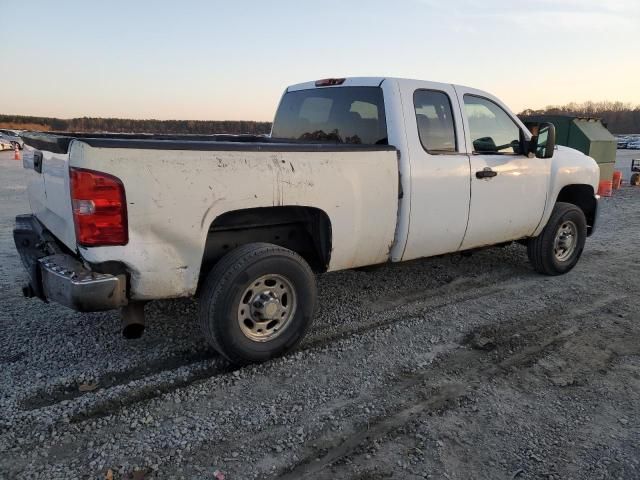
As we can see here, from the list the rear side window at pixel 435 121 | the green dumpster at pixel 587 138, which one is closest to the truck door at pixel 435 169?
the rear side window at pixel 435 121

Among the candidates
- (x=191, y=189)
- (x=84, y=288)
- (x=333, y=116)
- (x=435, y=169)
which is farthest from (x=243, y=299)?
(x=333, y=116)

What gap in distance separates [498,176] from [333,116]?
1.68 metres

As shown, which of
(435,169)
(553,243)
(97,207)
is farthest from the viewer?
(553,243)

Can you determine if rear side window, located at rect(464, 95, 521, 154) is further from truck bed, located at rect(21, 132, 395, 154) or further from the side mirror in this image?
truck bed, located at rect(21, 132, 395, 154)

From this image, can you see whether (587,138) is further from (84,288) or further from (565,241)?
(84,288)

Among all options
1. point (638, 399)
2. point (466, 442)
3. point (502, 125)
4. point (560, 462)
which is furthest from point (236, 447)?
point (502, 125)

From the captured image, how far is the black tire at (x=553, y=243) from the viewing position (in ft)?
18.5

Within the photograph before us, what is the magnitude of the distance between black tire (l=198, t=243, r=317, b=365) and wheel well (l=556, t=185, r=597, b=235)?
4065mm

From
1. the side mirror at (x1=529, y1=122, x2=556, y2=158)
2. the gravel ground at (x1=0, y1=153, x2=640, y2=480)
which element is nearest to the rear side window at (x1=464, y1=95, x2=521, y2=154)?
the side mirror at (x1=529, y1=122, x2=556, y2=158)

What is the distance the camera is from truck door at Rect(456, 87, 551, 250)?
4707mm

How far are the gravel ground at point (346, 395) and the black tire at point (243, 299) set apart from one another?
0.15 m

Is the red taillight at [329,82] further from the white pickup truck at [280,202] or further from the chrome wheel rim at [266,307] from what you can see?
the chrome wheel rim at [266,307]

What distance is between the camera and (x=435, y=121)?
447 centimetres

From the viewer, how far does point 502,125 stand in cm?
511
